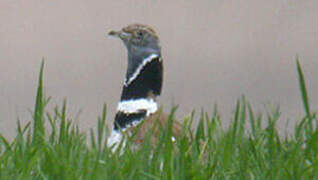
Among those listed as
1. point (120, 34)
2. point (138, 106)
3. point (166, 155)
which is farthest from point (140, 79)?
point (166, 155)

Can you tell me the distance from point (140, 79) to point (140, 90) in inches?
4.3

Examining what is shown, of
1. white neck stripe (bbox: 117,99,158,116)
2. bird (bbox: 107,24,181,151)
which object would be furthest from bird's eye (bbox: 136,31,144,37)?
white neck stripe (bbox: 117,99,158,116)

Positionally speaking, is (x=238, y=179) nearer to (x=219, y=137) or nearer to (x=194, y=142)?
(x=194, y=142)

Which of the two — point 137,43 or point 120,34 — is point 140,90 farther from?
point 120,34

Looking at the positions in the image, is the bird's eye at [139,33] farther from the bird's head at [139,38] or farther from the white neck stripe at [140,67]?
the white neck stripe at [140,67]

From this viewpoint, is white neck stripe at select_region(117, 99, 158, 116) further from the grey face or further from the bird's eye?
the bird's eye

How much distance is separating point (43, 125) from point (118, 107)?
63.3 inches

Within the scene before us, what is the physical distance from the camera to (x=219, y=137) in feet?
15.0

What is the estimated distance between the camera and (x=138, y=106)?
5641 mm

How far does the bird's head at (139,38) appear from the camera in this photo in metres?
6.08

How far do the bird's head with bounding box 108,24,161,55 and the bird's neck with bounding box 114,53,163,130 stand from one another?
7 centimetres

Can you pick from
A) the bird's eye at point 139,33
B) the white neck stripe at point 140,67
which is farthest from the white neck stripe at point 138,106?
the bird's eye at point 139,33

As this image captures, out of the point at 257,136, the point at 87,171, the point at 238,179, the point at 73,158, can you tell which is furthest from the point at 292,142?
the point at 87,171

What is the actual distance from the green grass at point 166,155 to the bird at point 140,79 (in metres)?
0.83
